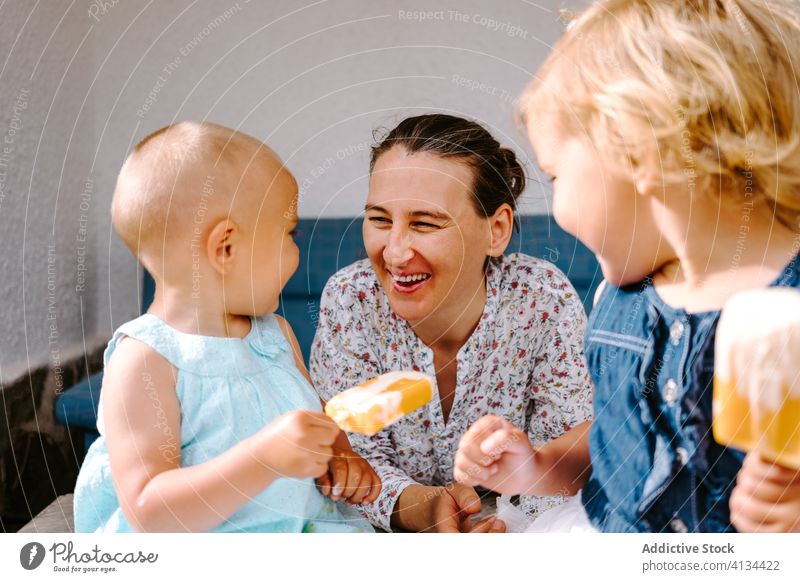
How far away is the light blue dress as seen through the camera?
75 centimetres

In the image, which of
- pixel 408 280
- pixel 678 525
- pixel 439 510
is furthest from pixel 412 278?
pixel 678 525

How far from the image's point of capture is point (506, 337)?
2.83 ft

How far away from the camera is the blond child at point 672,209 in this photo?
0.75m

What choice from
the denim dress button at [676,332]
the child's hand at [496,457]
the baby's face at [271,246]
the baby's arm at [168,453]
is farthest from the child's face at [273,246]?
the denim dress button at [676,332]

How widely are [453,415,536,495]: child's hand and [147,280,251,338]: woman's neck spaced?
0.80ft

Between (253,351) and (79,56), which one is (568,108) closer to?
(253,351)

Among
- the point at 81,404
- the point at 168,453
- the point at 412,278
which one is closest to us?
the point at 168,453

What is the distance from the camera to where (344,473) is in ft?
2.72

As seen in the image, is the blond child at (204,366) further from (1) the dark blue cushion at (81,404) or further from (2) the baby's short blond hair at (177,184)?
(1) the dark blue cushion at (81,404)

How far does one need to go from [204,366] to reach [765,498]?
0.50m

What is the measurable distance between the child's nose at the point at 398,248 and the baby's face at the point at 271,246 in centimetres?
9

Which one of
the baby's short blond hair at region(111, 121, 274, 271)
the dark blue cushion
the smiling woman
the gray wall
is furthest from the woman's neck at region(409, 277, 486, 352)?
the dark blue cushion

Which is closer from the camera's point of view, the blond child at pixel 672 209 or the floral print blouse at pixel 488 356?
the blond child at pixel 672 209

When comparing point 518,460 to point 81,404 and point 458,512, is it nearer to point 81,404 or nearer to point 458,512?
point 458,512
